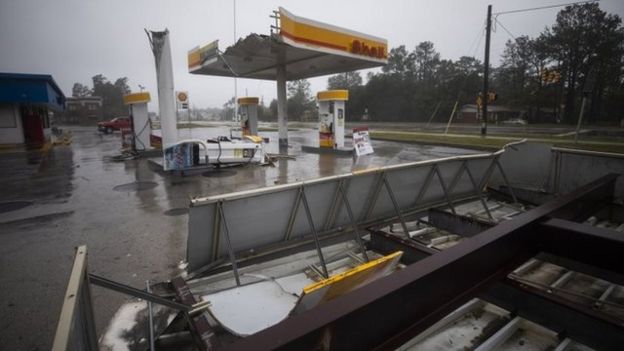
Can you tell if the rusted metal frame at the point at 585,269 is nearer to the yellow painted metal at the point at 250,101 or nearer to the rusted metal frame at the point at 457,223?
the rusted metal frame at the point at 457,223

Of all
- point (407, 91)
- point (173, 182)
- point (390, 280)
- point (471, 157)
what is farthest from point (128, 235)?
point (407, 91)

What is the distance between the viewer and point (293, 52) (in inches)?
573

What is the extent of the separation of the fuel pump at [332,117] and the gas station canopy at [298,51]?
1.82m

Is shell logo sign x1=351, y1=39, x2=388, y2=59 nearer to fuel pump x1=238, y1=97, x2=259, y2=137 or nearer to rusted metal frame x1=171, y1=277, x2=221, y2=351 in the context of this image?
fuel pump x1=238, y1=97, x2=259, y2=137

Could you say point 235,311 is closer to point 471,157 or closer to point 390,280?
point 390,280

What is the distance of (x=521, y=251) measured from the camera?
206 centimetres

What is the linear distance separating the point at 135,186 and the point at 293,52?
8910 millimetres

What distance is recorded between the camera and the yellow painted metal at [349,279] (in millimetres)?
2034

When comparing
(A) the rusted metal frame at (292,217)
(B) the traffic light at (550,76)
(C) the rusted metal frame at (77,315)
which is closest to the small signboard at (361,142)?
(A) the rusted metal frame at (292,217)

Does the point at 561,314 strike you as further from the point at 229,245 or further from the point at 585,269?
the point at 229,245

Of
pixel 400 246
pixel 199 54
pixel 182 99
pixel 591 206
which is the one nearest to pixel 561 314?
pixel 400 246

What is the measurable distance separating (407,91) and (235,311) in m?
66.7

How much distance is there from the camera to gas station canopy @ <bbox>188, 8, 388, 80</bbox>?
40.9 ft

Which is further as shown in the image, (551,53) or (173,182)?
(551,53)
